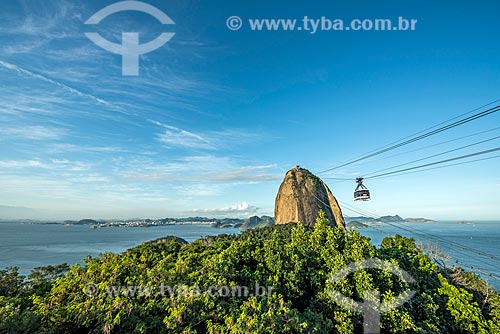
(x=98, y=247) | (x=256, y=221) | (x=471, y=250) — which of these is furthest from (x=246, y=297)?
(x=256, y=221)

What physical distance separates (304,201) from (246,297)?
187 ft

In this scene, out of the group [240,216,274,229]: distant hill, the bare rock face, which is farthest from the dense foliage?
[240,216,274,229]: distant hill

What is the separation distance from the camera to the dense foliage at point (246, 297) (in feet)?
25.5

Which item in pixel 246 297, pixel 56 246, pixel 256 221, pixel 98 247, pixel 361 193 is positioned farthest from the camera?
pixel 256 221

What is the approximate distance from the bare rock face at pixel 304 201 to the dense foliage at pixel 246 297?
4946cm

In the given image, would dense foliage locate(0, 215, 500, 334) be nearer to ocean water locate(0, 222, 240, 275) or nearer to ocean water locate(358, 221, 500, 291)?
ocean water locate(358, 221, 500, 291)

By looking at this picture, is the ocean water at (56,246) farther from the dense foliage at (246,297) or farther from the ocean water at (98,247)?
the dense foliage at (246,297)

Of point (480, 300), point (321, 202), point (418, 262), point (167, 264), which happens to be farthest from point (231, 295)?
point (321, 202)

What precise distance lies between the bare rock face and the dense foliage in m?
49.5

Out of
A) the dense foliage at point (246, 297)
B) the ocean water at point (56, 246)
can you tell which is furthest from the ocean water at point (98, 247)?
the dense foliage at point (246, 297)

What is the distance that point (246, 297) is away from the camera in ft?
31.4

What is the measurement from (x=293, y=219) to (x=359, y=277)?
5398 cm

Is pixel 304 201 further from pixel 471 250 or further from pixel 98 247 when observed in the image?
pixel 471 250

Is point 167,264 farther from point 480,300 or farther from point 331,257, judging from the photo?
point 480,300
